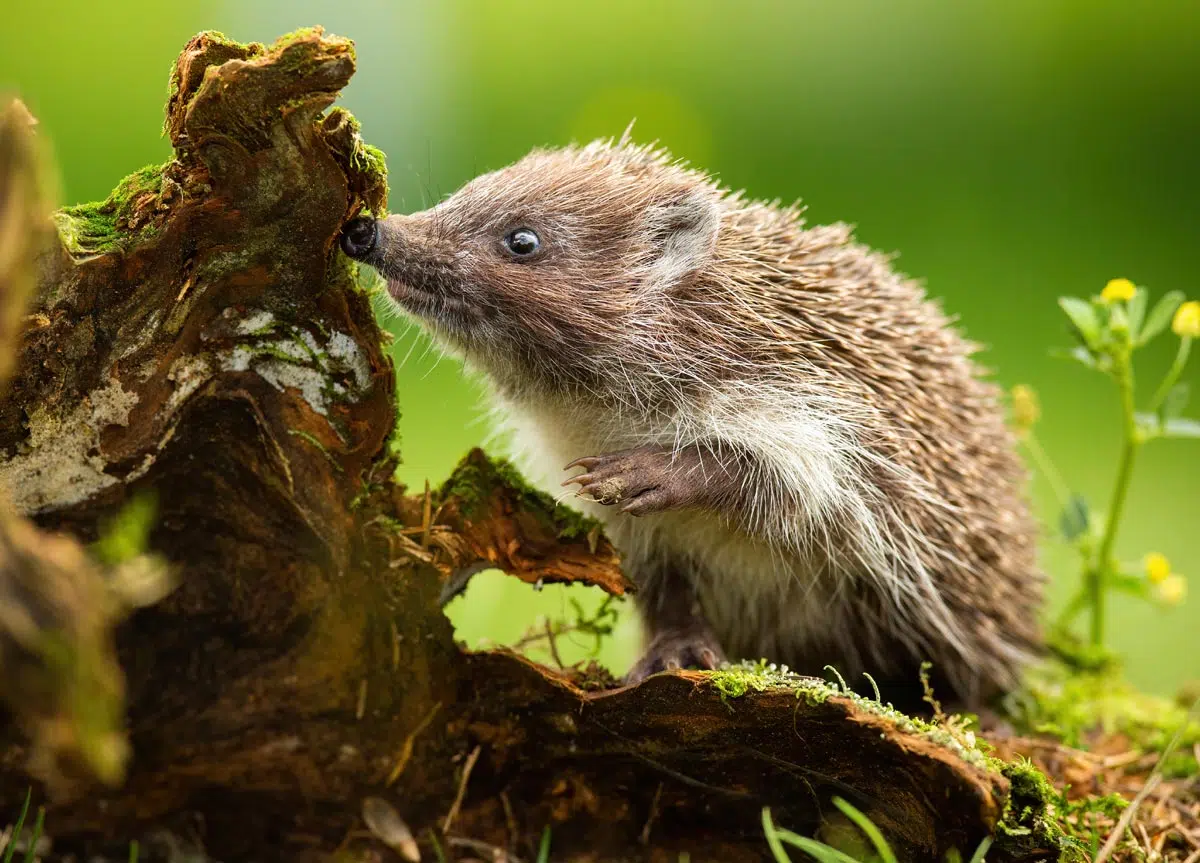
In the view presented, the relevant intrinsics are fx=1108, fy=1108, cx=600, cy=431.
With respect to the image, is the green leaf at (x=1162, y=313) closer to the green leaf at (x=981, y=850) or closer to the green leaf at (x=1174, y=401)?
the green leaf at (x=1174, y=401)

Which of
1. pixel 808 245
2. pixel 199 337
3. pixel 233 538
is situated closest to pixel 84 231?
pixel 199 337

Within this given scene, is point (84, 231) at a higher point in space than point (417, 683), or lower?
higher

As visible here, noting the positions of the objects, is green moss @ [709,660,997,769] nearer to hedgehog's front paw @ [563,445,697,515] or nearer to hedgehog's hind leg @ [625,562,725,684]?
hedgehog's front paw @ [563,445,697,515]

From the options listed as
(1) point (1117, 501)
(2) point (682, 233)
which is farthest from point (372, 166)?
(1) point (1117, 501)

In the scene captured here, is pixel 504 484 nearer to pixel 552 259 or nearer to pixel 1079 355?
pixel 552 259

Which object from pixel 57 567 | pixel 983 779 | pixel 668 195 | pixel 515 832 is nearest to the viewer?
pixel 57 567

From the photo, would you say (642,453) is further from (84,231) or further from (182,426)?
(84,231)

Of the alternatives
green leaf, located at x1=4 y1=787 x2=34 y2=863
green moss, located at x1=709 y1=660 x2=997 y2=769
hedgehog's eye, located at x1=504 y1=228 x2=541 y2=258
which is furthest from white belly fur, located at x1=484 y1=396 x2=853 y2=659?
green leaf, located at x1=4 y1=787 x2=34 y2=863
